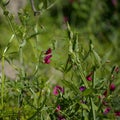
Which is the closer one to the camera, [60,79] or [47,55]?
[60,79]

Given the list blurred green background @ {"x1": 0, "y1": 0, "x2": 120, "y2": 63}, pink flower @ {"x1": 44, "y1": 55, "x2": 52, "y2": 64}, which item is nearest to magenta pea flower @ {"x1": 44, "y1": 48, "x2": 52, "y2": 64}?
pink flower @ {"x1": 44, "y1": 55, "x2": 52, "y2": 64}

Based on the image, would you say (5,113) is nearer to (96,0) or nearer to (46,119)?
(46,119)

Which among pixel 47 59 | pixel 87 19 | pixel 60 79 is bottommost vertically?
pixel 60 79

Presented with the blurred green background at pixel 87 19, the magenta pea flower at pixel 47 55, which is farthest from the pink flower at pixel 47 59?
the blurred green background at pixel 87 19

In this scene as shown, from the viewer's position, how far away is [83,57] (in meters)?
1.68

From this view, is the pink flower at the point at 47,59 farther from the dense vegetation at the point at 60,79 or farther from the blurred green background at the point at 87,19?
the blurred green background at the point at 87,19

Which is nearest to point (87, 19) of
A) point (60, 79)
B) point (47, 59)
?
point (47, 59)

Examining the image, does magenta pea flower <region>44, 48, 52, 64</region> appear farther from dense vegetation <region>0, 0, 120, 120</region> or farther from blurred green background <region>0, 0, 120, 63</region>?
blurred green background <region>0, 0, 120, 63</region>

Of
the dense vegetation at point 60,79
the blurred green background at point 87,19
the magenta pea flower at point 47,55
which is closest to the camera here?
the dense vegetation at point 60,79

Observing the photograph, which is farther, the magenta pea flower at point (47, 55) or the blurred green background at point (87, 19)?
the blurred green background at point (87, 19)

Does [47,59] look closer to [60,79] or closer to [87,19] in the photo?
[60,79]

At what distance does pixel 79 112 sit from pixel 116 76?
0.76 feet

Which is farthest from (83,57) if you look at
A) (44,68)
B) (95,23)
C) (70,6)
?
(70,6)

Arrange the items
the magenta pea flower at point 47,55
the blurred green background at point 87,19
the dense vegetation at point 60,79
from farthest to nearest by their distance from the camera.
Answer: the blurred green background at point 87,19, the magenta pea flower at point 47,55, the dense vegetation at point 60,79
